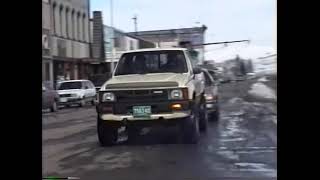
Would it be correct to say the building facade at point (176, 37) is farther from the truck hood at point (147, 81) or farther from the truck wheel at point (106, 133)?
the truck wheel at point (106, 133)

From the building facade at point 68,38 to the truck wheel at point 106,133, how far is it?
8.86 meters

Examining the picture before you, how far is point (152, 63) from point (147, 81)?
2.96ft

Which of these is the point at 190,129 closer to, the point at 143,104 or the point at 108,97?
the point at 143,104

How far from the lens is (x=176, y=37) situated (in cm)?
1367

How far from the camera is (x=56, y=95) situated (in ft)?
82.8

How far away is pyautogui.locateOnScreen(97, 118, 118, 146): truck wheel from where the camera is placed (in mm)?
11455

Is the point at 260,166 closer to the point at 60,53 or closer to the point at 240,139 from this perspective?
the point at 240,139

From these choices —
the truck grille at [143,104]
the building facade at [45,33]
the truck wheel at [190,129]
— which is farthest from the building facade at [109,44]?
the truck wheel at [190,129]

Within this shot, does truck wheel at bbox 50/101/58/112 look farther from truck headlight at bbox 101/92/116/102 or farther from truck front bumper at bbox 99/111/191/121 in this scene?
truck front bumper at bbox 99/111/191/121

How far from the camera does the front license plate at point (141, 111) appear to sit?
433 inches

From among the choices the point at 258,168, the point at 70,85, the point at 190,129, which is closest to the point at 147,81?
the point at 190,129

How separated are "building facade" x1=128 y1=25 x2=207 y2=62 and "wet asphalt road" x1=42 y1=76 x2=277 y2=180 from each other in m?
1.95
